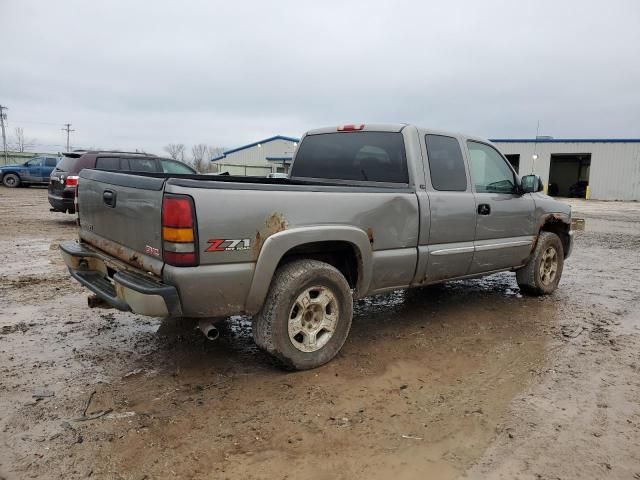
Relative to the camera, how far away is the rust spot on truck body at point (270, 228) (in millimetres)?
3096

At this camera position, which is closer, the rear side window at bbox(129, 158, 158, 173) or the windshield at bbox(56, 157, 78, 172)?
the windshield at bbox(56, 157, 78, 172)

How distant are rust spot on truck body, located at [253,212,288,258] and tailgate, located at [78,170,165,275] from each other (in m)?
0.61

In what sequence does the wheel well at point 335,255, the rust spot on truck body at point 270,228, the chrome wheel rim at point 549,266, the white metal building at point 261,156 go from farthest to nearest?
the white metal building at point 261,156, the chrome wheel rim at point 549,266, the wheel well at point 335,255, the rust spot on truck body at point 270,228

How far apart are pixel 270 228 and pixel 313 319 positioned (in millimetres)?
856

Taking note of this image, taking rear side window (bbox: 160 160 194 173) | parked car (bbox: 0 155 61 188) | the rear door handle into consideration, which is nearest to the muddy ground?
the rear door handle

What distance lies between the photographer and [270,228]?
314 cm

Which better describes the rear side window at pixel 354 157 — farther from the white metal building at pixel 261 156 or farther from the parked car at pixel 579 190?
the white metal building at pixel 261 156

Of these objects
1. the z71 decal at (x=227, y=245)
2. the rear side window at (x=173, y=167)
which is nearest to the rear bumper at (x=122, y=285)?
the z71 decal at (x=227, y=245)

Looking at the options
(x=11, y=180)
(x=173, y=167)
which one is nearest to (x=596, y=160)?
(x=173, y=167)

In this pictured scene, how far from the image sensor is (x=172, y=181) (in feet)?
9.34

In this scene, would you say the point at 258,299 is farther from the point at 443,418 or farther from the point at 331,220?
the point at 443,418

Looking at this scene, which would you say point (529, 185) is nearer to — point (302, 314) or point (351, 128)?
point (351, 128)

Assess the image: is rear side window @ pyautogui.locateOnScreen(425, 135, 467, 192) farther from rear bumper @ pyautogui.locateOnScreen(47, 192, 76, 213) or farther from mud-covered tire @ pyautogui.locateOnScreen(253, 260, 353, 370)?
rear bumper @ pyautogui.locateOnScreen(47, 192, 76, 213)

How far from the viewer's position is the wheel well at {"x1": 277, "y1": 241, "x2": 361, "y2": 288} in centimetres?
351
